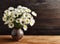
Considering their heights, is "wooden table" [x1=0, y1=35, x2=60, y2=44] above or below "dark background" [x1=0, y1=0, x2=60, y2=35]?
below

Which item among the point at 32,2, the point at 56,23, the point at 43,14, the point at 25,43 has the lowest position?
the point at 25,43

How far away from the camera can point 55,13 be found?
2293 millimetres

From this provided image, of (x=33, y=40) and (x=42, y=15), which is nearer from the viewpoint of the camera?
(x=33, y=40)

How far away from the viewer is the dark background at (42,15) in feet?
7.45

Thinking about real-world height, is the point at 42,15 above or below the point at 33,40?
above

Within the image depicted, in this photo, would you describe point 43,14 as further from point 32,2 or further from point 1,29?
point 1,29

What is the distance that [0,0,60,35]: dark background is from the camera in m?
2.27

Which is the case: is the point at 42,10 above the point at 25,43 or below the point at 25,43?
above

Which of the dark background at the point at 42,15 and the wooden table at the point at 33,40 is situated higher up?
the dark background at the point at 42,15

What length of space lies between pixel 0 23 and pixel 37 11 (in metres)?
0.60

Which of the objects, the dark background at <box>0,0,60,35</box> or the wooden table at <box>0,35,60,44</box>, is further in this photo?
the dark background at <box>0,0,60,35</box>

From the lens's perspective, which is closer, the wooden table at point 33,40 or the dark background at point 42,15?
the wooden table at point 33,40

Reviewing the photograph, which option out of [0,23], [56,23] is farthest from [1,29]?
[56,23]

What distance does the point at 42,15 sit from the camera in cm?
231
